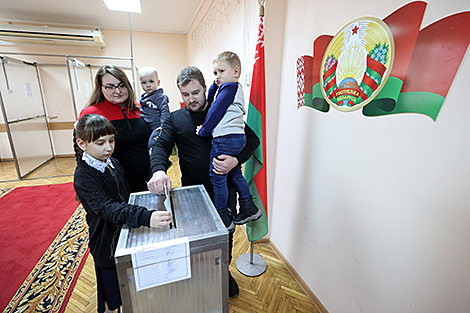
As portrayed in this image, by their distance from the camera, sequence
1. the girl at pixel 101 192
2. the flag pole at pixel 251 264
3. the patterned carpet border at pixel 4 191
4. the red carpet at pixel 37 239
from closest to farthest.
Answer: the girl at pixel 101 192 < the red carpet at pixel 37 239 < the flag pole at pixel 251 264 < the patterned carpet border at pixel 4 191

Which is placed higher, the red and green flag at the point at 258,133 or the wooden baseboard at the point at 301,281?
the red and green flag at the point at 258,133

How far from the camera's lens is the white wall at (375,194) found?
32.1 inches

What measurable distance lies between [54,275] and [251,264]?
161cm

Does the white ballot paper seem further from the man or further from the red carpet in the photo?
the red carpet

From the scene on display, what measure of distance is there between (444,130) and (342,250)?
83 cm

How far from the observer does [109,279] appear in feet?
3.82

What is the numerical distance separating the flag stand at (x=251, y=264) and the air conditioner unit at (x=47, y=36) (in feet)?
15.6

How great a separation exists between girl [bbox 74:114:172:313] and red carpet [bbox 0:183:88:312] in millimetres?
854

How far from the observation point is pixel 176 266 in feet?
2.20

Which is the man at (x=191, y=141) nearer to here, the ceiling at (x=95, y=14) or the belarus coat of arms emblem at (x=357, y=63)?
the belarus coat of arms emblem at (x=357, y=63)

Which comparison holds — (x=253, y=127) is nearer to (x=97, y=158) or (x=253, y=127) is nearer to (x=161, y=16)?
(x=97, y=158)

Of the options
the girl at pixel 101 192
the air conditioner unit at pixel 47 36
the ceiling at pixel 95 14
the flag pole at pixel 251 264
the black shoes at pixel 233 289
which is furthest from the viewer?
the air conditioner unit at pixel 47 36

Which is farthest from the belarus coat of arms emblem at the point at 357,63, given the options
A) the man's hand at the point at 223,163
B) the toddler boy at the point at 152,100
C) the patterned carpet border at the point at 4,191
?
the patterned carpet border at the point at 4,191

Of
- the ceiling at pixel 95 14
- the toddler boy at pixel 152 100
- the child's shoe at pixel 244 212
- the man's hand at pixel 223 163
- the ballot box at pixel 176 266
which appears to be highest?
the ceiling at pixel 95 14
